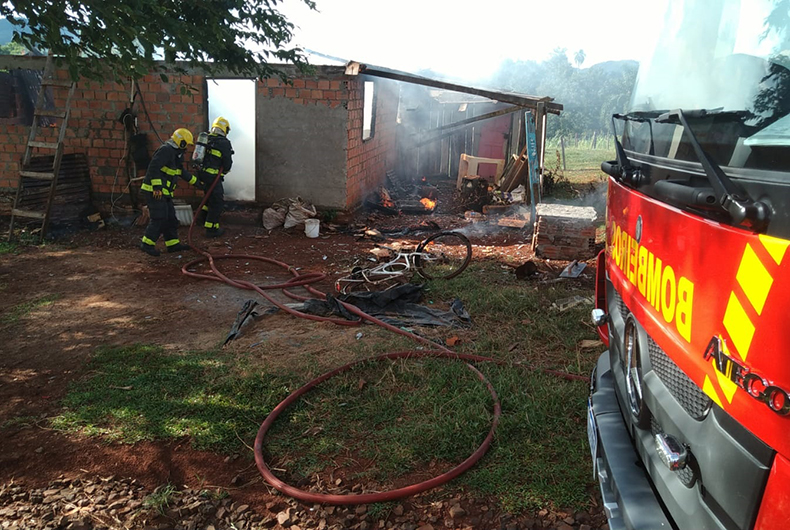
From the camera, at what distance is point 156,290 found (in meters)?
6.40

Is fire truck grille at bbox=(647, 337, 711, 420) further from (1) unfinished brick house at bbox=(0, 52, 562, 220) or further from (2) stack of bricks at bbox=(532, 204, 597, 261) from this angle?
(1) unfinished brick house at bbox=(0, 52, 562, 220)

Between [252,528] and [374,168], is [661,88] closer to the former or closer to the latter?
[252,528]

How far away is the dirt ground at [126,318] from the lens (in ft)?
10.3

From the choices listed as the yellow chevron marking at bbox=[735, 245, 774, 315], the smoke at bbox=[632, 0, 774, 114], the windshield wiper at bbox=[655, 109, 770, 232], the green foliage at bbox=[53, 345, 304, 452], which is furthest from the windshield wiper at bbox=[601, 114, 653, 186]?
the green foliage at bbox=[53, 345, 304, 452]

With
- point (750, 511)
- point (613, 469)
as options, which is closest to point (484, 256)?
point (613, 469)

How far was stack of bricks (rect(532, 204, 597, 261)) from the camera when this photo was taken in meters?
7.34

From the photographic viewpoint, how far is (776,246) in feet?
3.67

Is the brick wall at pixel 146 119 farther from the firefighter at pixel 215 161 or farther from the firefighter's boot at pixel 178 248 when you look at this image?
the firefighter's boot at pixel 178 248

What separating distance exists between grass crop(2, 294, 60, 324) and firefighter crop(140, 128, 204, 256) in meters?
1.98

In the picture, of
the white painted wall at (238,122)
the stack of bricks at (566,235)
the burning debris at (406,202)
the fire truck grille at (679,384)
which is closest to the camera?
the fire truck grille at (679,384)

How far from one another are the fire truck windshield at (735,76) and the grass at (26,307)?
19.7ft

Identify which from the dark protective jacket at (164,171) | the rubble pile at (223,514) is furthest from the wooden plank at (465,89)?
the rubble pile at (223,514)

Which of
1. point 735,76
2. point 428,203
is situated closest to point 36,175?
point 428,203

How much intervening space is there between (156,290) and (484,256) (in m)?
4.41
